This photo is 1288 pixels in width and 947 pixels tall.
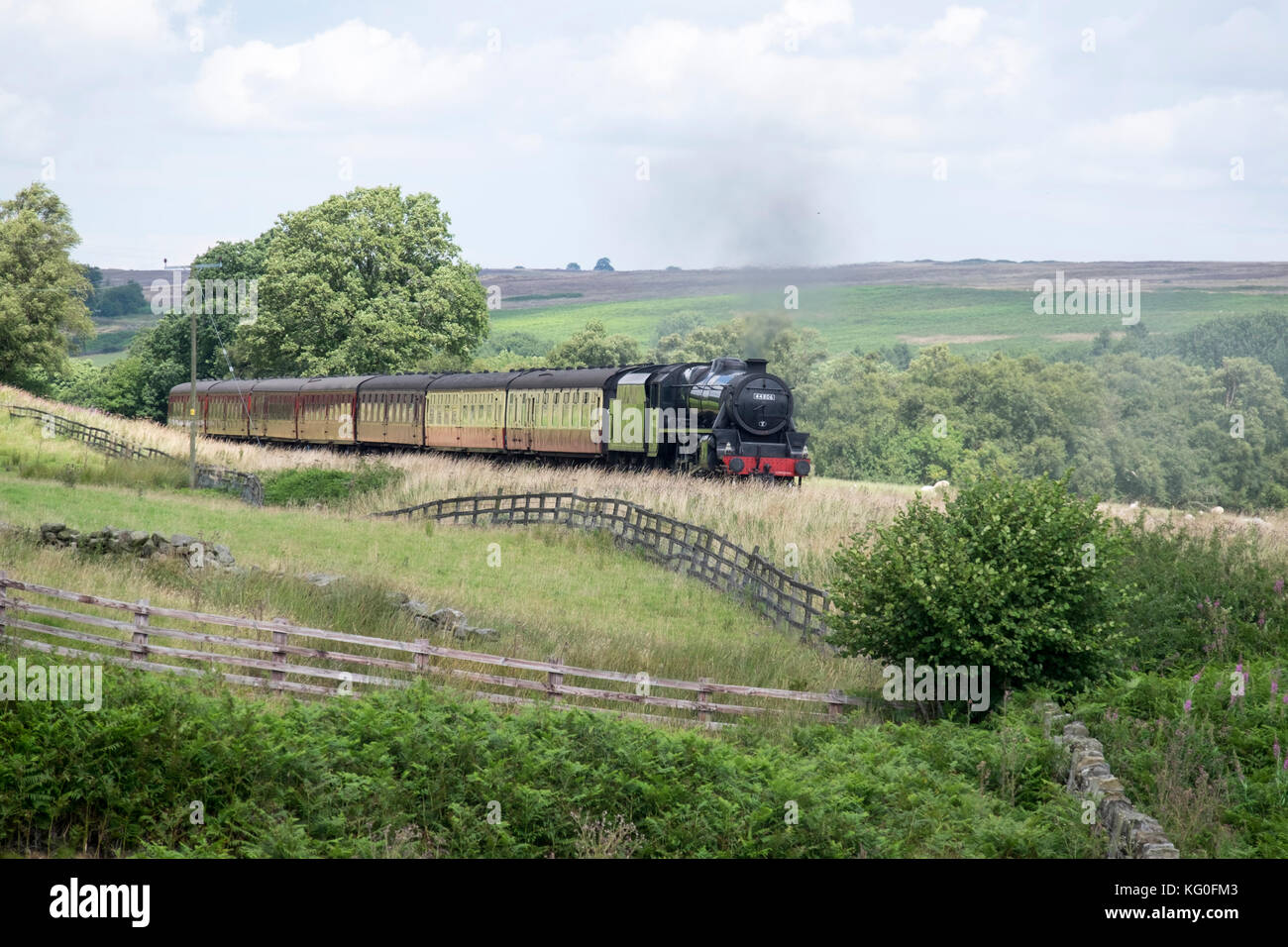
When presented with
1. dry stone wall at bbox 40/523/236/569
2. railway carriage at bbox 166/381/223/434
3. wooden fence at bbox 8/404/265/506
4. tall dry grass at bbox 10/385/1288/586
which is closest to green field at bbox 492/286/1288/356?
railway carriage at bbox 166/381/223/434

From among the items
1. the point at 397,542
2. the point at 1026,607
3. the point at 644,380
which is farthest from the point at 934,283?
the point at 1026,607

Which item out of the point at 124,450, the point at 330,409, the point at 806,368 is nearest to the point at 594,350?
the point at 806,368

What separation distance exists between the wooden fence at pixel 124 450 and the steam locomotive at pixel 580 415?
24.3 ft

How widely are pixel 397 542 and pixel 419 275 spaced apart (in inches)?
1416

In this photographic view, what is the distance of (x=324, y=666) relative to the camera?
558 inches

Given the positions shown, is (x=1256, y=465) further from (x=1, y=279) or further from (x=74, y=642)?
(x=1, y=279)

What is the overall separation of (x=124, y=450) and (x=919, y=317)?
9686cm

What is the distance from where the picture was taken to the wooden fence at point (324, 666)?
1272cm

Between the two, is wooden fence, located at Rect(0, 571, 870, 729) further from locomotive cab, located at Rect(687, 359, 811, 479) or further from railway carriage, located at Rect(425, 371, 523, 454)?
railway carriage, located at Rect(425, 371, 523, 454)

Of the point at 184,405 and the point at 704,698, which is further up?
the point at 184,405

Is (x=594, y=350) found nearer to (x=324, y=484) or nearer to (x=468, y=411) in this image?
(x=468, y=411)

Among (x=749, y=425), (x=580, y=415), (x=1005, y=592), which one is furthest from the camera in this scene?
(x=580, y=415)

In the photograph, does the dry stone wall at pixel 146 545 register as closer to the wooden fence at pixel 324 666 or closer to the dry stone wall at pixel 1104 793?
the wooden fence at pixel 324 666
